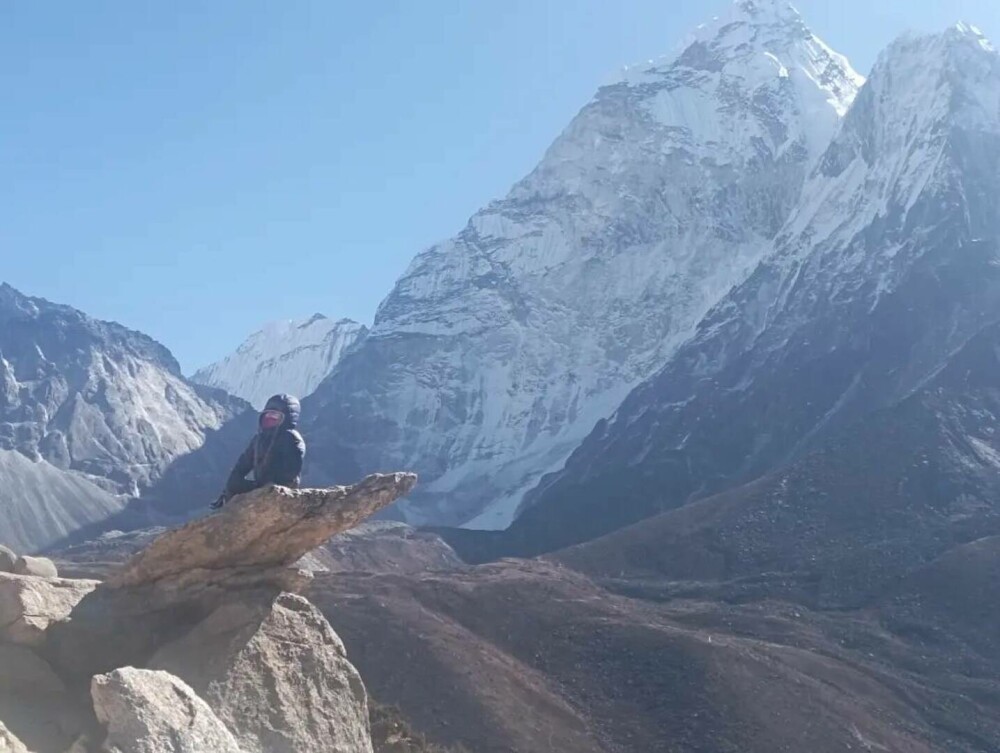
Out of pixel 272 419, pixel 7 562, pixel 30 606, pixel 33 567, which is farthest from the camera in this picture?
pixel 33 567

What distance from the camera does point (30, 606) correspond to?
14141mm

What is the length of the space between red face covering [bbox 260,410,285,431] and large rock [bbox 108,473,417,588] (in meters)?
0.85

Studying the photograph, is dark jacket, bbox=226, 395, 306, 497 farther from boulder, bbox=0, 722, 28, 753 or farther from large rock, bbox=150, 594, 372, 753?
boulder, bbox=0, 722, 28, 753

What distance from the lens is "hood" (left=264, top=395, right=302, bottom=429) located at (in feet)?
50.4

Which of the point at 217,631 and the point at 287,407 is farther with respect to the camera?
the point at 287,407

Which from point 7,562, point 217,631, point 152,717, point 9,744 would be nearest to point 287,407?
point 217,631

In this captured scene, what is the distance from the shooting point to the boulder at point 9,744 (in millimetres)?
10477

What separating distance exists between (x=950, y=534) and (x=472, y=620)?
149 feet

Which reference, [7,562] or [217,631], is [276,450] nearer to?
[217,631]

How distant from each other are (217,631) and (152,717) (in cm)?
326

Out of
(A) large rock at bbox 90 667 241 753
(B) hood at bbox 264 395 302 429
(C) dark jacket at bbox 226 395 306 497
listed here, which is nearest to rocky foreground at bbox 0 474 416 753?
(C) dark jacket at bbox 226 395 306 497

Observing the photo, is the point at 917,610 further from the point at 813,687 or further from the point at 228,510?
the point at 228,510

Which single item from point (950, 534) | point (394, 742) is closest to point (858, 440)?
point (950, 534)

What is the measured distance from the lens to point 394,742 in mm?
19781
